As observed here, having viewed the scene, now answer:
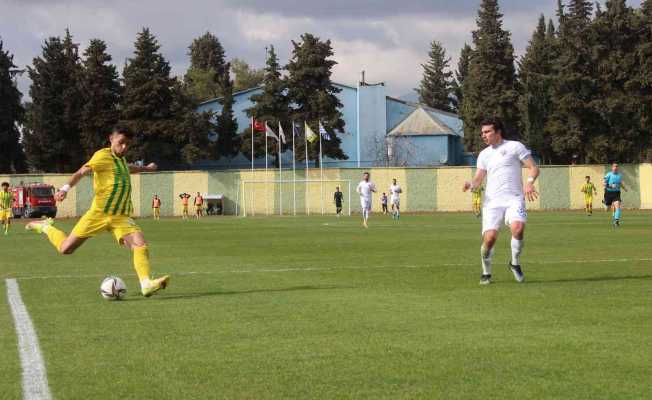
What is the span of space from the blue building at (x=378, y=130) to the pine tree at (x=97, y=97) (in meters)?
10.3

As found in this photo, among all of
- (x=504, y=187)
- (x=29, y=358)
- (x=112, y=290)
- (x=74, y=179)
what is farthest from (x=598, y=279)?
(x=29, y=358)

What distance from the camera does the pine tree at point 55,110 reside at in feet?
271

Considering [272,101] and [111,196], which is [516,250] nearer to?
[111,196]

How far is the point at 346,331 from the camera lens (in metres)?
9.02

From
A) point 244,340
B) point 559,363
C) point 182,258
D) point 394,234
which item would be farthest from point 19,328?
point 394,234

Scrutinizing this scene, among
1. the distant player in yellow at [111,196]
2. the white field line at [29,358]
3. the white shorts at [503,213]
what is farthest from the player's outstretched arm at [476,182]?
the white field line at [29,358]

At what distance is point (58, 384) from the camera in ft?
21.9

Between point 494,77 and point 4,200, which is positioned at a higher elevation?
point 494,77

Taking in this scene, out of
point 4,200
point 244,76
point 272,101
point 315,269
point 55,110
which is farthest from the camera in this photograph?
point 244,76

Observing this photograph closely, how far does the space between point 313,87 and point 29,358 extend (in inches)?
2784

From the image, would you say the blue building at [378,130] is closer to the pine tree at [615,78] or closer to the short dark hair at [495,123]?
the pine tree at [615,78]

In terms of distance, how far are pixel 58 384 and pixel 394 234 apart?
24.2 m

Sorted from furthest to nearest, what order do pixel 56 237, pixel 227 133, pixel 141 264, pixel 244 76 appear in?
pixel 244 76
pixel 227 133
pixel 56 237
pixel 141 264

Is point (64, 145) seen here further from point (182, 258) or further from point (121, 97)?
point (182, 258)
